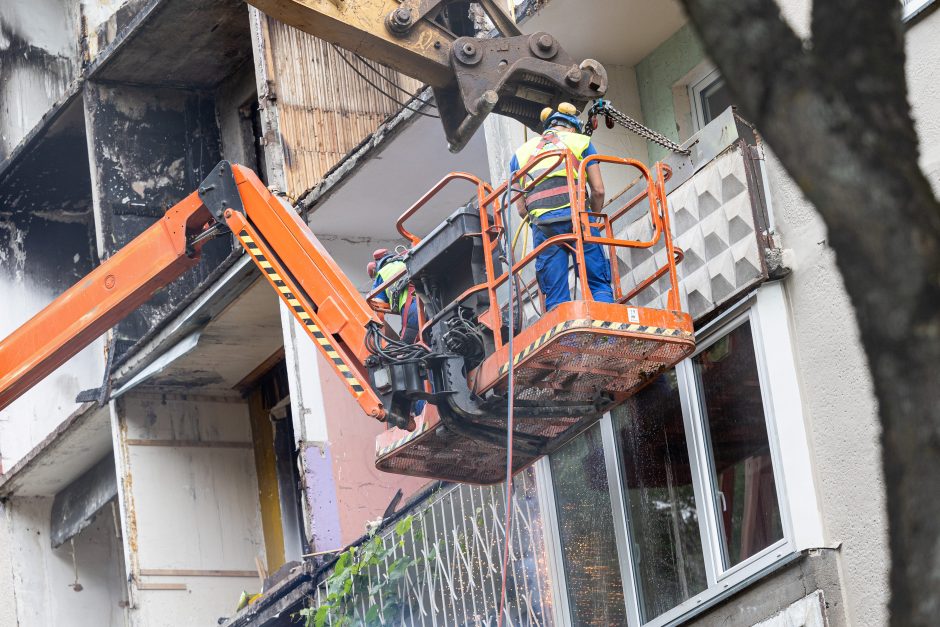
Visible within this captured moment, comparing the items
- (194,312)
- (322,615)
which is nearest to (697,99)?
(322,615)

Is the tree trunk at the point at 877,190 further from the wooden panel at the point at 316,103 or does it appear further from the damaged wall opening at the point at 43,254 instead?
the damaged wall opening at the point at 43,254

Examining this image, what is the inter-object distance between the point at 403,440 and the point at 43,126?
41.5 feet

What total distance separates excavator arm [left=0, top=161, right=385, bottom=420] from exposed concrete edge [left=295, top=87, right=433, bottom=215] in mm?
2703

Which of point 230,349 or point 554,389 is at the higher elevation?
point 230,349

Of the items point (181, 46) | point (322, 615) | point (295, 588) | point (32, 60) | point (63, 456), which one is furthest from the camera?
point (32, 60)

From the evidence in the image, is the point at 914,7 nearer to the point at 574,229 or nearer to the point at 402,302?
the point at 574,229

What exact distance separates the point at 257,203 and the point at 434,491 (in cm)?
267

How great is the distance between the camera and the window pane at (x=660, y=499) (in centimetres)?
995

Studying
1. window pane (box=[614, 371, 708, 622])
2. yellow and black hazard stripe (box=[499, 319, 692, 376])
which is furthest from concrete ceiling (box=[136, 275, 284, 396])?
yellow and black hazard stripe (box=[499, 319, 692, 376])

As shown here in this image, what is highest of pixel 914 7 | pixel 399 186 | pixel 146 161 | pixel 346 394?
pixel 146 161

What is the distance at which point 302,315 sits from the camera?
456 inches

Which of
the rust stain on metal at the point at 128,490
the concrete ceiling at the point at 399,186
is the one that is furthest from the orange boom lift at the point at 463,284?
the rust stain on metal at the point at 128,490

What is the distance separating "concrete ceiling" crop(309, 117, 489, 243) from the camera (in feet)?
51.5

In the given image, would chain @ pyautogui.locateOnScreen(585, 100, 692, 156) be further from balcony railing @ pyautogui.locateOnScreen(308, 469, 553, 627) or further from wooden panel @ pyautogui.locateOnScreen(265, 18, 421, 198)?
wooden panel @ pyautogui.locateOnScreen(265, 18, 421, 198)
